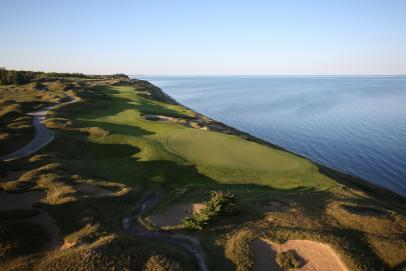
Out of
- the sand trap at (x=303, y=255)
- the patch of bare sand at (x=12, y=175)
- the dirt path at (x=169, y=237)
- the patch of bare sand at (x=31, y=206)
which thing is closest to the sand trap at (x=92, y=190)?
the patch of bare sand at (x=31, y=206)

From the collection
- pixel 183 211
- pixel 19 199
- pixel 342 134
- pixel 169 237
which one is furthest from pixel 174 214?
pixel 342 134

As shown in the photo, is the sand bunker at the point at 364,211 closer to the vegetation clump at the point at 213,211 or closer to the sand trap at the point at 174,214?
the vegetation clump at the point at 213,211

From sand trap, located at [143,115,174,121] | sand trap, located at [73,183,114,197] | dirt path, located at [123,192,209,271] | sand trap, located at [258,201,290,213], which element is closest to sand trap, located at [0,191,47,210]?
sand trap, located at [73,183,114,197]

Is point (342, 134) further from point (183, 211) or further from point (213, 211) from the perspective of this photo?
point (213, 211)

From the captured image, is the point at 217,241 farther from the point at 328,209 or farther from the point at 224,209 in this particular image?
the point at 328,209

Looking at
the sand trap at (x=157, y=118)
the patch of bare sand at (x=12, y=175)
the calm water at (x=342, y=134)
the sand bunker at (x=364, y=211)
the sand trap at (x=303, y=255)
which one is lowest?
the calm water at (x=342, y=134)

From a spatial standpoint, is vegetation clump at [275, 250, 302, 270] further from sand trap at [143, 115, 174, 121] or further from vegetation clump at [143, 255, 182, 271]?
sand trap at [143, 115, 174, 121]
